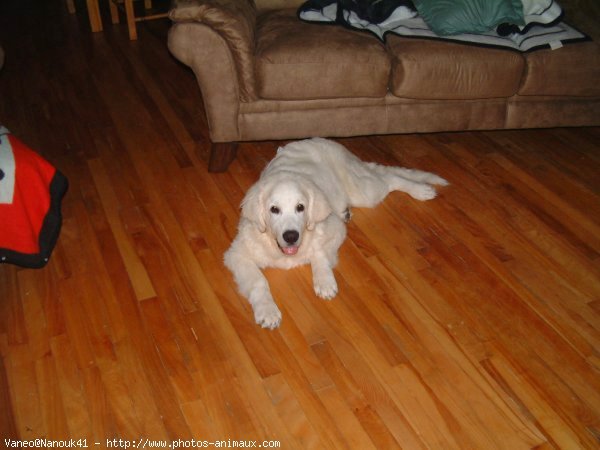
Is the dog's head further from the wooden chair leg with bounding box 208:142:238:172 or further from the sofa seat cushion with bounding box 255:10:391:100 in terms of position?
the wooden chair leg with bounding box 208:142:238:172

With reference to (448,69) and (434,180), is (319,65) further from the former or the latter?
(434,180)

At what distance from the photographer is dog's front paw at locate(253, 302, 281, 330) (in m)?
2.17

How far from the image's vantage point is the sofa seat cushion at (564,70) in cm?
294

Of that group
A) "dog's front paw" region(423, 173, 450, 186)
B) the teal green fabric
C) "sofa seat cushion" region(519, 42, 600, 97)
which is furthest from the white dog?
"sofa seat cushion" region(519, 42, 600, 97)

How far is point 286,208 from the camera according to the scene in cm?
218

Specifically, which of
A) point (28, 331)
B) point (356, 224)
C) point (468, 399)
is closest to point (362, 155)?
point (356, 224)

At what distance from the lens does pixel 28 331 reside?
7.16ft

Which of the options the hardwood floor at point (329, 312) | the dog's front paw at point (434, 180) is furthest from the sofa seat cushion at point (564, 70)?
the dog's front paw at point (434, 180)

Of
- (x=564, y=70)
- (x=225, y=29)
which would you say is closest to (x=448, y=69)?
(x=564, y=70)

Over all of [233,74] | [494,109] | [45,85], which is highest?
[233,74]

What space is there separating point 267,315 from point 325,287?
31cm

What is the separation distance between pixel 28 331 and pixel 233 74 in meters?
1.64

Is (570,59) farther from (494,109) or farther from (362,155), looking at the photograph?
(362,155)

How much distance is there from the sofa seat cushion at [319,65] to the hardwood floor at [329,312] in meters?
0.57
